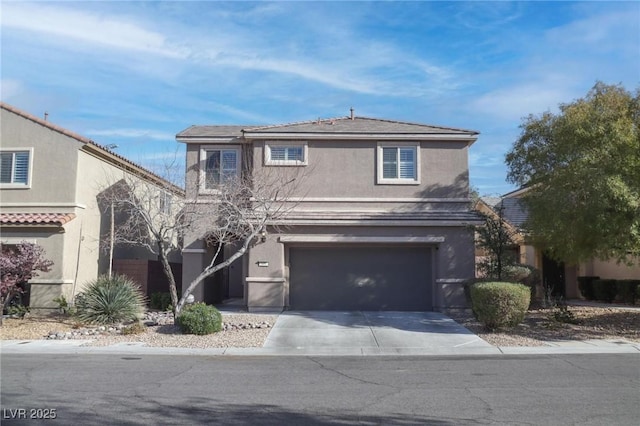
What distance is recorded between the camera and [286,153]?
2172cm

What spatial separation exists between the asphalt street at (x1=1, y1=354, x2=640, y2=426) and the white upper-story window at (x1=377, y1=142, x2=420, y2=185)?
9.37 metres

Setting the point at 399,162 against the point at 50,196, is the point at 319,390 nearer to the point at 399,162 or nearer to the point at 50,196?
the point at 399,162

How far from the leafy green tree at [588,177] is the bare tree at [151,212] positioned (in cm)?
1079

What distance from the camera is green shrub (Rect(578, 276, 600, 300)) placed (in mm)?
26398

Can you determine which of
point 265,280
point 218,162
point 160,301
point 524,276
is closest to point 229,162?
point 218,162

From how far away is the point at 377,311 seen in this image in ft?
69.6

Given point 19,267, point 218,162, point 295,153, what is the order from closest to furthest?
point 19,267 → point 295,153 → point 218,162

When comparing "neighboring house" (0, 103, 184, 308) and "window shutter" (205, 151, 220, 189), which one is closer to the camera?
"neighboring house" (0, 103, 184, 308)

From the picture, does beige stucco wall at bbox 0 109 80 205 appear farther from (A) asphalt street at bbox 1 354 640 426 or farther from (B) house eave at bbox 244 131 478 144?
(A) asphalt street at bbox 1 354 640 426

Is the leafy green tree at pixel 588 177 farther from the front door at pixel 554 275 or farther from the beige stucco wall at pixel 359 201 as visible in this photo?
the front door at pixel 554 275

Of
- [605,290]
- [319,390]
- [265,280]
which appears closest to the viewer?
[319,390]

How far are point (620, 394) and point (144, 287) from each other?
56.4ft

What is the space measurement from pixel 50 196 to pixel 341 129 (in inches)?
417

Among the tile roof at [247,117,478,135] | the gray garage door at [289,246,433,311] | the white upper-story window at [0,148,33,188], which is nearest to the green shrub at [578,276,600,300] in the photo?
the gray garage door at [289,246,433,311]
